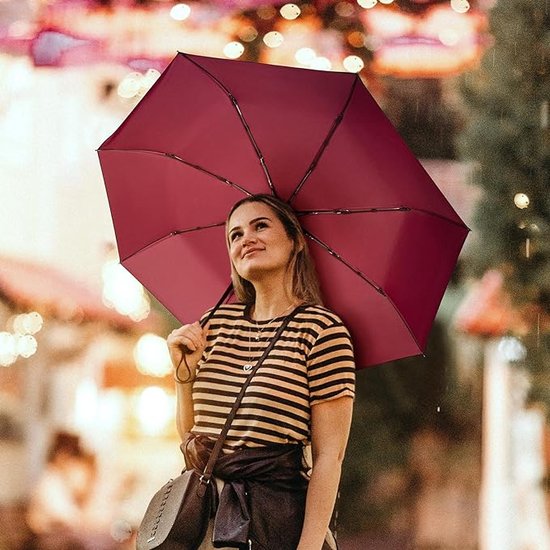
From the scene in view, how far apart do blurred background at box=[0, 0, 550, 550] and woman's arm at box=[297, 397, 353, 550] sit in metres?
1.36

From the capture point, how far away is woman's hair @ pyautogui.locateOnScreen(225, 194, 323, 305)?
161 cm

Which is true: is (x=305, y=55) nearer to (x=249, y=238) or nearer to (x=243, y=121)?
(x=243, y=121)

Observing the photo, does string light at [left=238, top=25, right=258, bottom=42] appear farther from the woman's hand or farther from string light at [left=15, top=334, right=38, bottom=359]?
the woman's hand

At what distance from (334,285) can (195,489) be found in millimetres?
429

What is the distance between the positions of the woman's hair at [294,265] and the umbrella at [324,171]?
51 mm

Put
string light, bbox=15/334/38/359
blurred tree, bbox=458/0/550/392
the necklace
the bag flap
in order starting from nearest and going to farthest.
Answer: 1. the bag flap
2. the necklace
3. blurred tree, bbox=458/0/550/392
4. string light, bbox=15/334/38/359

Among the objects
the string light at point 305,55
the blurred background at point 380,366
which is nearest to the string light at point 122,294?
the blurred background at point 380,366

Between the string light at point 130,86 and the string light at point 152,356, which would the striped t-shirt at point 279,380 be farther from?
the string light at point 130,86

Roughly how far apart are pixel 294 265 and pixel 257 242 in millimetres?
87

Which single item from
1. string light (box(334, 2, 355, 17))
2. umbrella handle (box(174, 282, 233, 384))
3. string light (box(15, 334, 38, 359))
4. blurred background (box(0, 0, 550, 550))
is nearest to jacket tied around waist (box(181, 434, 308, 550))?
umbrella handle (box(174, 282, 233, 384))

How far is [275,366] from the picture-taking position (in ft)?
4.85

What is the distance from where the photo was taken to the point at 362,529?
284cm

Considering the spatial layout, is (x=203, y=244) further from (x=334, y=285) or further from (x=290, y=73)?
(x=290, y=73)

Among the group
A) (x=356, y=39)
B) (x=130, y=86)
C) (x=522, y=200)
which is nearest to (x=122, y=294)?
(x=130, y=86)
